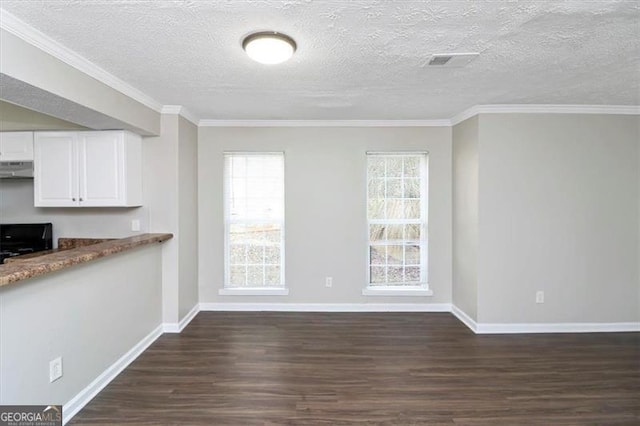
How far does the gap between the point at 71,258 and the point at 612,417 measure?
12.0 ft

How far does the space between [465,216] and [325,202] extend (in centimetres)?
166

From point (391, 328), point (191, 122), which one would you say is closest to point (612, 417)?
point (391, 328)

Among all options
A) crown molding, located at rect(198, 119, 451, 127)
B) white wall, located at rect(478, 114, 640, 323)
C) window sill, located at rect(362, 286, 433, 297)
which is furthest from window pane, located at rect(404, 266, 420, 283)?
crown molding, located at rect(198, 119, 451, 127)

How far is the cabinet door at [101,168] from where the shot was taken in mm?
3246

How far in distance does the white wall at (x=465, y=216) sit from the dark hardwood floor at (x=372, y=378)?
47 centimetres

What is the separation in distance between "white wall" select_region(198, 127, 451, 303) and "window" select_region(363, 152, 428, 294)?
123mm

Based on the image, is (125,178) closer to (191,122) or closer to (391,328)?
(191,122)

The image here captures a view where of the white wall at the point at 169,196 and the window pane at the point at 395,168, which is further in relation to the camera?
the window pane at the point at 395,168

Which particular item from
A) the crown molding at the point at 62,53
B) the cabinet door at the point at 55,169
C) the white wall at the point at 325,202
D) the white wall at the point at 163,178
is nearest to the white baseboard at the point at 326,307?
the white wall at the point at 325,202

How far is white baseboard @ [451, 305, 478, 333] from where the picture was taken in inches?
146

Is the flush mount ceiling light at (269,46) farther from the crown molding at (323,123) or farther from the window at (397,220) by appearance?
the window at (397,220)

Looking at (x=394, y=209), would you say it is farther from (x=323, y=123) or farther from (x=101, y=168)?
(x=101, y=168)

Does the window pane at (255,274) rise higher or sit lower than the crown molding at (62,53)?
lower

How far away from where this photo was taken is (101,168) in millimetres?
3262
